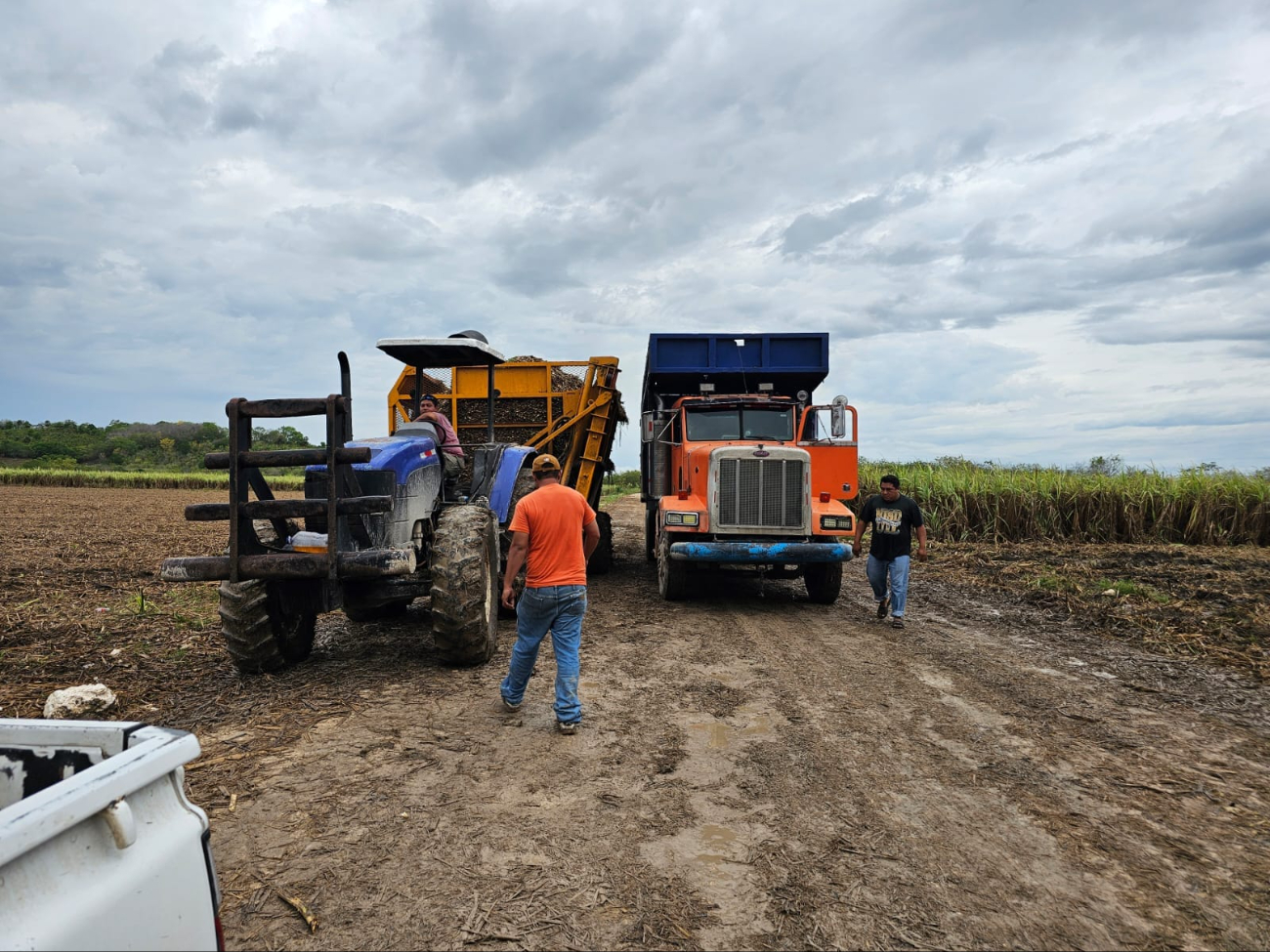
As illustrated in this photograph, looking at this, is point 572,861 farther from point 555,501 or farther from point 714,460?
point 714,460

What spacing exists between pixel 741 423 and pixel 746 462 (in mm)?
1244

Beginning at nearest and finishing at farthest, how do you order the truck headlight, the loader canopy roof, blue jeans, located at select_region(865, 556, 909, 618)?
the loader canopy roof → blue jeans, located at select_region(865, 556, 909, 618) → the truck headlight

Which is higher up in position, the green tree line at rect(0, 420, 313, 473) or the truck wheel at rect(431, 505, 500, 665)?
the green tree line at rect(0, 420, 313, 473)

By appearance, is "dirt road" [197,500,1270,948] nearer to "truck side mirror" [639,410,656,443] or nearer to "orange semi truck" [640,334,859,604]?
"orange semi truck" [640,334,859,604]

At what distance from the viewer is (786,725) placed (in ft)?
15.6

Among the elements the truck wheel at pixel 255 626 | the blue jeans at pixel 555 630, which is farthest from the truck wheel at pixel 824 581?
the truck wheel at pixel 255 626

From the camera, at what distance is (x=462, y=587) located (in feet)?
17.8

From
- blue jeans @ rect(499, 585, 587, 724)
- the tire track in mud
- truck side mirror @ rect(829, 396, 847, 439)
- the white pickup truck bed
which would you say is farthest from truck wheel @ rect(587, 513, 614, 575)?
the white pickup truck bed

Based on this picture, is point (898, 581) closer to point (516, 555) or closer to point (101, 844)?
point (516, 555)

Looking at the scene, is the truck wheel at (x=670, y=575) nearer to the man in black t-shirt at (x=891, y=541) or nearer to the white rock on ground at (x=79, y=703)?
the man in black t-shirt at (x=891, y=541)

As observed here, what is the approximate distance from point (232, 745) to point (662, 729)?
2.50 m

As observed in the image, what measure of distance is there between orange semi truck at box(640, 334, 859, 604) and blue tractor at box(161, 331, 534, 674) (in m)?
2.91

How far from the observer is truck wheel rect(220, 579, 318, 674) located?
17.6ft

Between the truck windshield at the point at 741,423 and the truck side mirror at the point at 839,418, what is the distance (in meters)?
0.66
